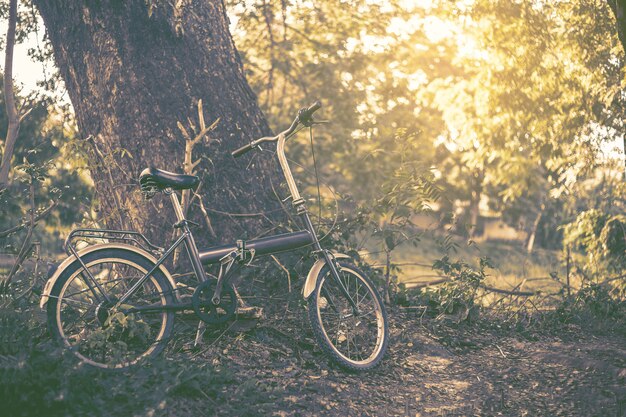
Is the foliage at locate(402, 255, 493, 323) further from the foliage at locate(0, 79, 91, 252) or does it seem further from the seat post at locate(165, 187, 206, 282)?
the foliage at locate(0, 79, 91, 252)

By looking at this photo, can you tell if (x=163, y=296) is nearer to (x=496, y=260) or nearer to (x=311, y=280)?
(x=311, y=280)

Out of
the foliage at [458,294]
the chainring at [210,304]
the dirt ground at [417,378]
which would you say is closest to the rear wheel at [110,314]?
the chainring at [210,304]

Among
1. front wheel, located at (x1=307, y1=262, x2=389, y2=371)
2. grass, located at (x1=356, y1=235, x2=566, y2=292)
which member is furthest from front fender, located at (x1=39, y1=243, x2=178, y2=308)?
grass, located at (x1=356, y1=235, x2=566, y2=292)

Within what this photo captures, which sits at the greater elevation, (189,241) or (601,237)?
(189,241)

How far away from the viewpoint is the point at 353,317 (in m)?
4.50

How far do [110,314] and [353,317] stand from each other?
66.6 inches

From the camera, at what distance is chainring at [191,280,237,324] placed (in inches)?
156

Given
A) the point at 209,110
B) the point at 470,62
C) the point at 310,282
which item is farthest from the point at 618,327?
the point at 470,62

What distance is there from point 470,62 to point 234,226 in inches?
304

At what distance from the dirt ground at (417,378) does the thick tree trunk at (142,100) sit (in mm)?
1192

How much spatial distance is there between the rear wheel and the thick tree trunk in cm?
107

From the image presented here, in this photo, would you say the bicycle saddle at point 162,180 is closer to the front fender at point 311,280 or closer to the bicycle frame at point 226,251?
the bicycle frame at point 226,251

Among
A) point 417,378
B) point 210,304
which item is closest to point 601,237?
point 417,378

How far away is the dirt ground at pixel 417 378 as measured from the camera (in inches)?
147
